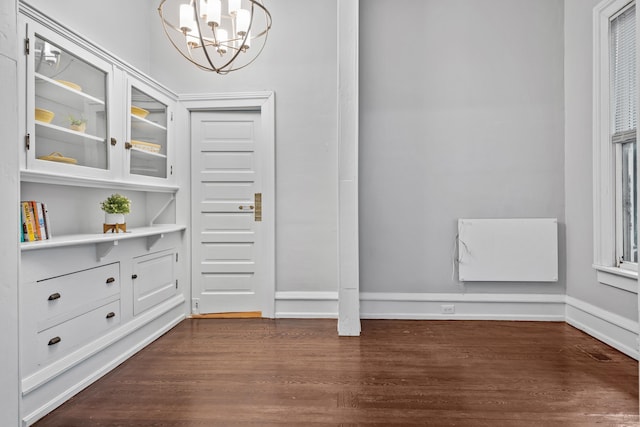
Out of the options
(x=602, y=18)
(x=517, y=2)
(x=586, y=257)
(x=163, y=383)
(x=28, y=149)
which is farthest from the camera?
(x=517, y=2)

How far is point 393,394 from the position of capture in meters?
2.15

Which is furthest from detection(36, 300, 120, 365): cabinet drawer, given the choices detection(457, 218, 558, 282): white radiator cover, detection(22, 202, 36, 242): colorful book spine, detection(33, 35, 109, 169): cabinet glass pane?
detection(457, 218, 558, 282): white radiator cover

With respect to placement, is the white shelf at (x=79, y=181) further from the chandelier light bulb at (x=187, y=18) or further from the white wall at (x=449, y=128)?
the white wall at (x=449, y=128)

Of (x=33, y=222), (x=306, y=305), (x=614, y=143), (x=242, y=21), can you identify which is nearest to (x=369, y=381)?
(x=306, y=305)

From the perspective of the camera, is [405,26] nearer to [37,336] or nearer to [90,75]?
[90,75]

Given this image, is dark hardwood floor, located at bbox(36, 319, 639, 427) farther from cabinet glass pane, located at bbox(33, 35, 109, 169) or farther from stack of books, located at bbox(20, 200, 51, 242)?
cabinet glass pane, located at bbox(33, 35, 109, 169)

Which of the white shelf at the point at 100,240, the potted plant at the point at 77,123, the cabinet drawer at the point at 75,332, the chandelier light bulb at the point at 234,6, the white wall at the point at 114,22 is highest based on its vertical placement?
the white wall at the point at 114,22

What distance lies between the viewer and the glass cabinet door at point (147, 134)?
114 inches

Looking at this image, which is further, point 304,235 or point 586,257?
point 304,235

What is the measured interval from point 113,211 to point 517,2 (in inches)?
153

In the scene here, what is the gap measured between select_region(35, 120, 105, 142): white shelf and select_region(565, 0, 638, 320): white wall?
3.76 m

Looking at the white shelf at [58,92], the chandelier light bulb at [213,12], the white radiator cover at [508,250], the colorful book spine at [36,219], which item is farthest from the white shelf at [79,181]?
the white radiator cover at [508,250]

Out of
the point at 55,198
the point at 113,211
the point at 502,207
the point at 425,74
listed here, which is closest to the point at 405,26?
the point at 425,74

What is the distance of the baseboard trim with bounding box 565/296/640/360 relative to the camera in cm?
266
